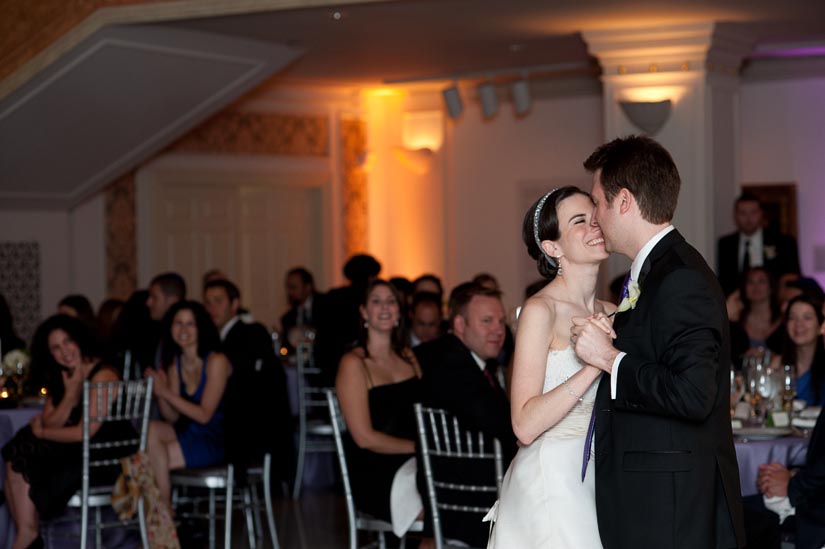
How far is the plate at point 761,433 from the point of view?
16.2 ft

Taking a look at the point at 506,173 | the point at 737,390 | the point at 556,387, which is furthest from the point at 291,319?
the point at 556,387

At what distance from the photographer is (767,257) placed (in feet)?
30.4

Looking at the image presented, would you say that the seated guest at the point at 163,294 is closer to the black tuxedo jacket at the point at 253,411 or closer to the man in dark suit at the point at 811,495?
the black tuxedo jacket at the point at 253,411

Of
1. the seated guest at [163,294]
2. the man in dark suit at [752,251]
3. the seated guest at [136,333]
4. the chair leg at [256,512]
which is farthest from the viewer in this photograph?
the man in dark suit at [752,251]

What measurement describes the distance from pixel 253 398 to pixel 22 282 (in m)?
4.56

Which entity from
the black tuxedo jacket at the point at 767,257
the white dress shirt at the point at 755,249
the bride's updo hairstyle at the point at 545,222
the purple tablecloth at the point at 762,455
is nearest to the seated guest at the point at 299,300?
the black tuxedo jacket at the point at 767,257

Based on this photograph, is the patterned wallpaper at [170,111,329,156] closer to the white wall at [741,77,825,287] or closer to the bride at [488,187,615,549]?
the white wall at [741,77,825,287]

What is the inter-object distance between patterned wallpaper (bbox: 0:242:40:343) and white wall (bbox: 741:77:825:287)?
20.9ft

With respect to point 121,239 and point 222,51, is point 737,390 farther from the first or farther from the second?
point 121,239

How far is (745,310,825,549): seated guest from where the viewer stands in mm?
4207

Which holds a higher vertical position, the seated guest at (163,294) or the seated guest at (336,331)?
the seated guest at (163,294)

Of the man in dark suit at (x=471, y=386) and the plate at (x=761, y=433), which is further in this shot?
the plate at (x=761, y=433)

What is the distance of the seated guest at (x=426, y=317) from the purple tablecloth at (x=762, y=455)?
11.3 feet

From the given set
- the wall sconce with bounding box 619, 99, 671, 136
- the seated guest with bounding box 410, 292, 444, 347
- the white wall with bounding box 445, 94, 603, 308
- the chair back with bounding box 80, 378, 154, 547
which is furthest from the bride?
the white wall with bounding box 445, 94, 603, 308
